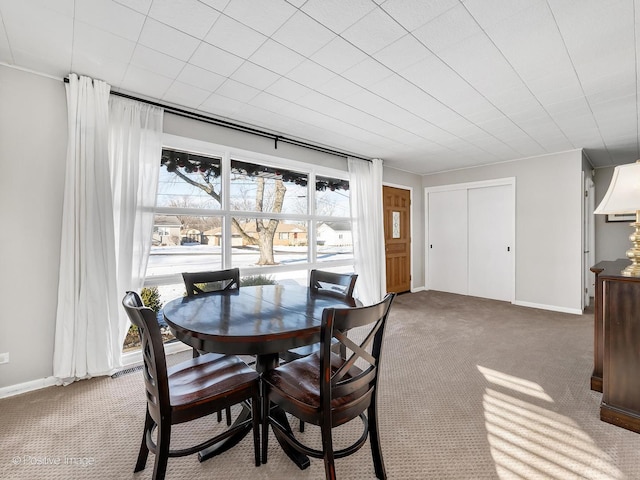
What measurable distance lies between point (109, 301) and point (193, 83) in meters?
1.96

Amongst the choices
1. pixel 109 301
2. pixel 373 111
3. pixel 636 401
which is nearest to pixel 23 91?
pixel 109 301

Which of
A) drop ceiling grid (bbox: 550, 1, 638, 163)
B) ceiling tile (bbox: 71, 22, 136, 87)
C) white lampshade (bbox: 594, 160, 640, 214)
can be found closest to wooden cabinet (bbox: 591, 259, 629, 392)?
white lampshade (bbox: 594, 160, 640, 214)

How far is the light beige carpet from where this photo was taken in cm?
153

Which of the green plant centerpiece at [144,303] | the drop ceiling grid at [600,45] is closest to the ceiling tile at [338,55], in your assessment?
the drop ceiling grid at [600,45]

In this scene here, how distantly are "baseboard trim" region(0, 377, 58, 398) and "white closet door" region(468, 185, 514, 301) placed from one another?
5929mm

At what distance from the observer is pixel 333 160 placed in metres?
4.54

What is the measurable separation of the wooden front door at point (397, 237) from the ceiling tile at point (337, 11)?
12.3ft

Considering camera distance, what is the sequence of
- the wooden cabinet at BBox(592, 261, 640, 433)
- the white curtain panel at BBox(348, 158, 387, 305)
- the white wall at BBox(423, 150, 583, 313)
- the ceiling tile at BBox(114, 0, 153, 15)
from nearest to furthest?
the ceiling tile at BBox(114, 0, 153, 15) < the wooden cabinet at BBox(592, 261, 640, 433) < the white wall at BBox(423, 150, 583, 313) < the white curtain panel at BBox(348, 158, 387, 305)

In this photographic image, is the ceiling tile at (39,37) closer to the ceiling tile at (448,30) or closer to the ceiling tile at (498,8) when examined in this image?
the ceiling tile at (448,30)

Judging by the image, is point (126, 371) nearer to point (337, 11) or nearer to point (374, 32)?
point (337, 11)

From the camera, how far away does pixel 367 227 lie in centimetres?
471

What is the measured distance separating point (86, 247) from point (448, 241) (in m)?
5.61

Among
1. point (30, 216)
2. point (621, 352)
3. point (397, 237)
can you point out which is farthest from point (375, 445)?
point (397, 237)

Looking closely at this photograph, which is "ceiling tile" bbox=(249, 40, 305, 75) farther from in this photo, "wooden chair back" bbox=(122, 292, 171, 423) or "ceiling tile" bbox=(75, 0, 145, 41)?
"wooden chair back" bbox=(122, 292, 171, 423)
